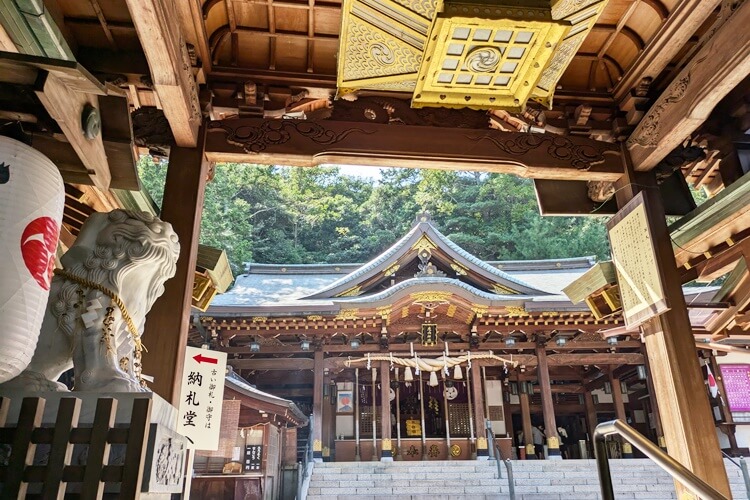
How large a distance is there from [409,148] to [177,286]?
241cm

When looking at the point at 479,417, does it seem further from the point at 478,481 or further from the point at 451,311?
the point at 451,311

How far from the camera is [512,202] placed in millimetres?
32500

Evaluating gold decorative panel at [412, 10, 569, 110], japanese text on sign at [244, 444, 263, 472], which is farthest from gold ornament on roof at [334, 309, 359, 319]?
gold decorative panel at [412, 10, 569, 110]

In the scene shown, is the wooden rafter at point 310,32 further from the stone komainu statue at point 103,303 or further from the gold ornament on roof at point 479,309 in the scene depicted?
the gold ornament on roof at point 479,309

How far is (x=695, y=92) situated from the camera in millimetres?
4211

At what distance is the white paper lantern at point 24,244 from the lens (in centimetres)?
193

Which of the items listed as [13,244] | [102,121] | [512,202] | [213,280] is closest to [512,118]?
[213,280]

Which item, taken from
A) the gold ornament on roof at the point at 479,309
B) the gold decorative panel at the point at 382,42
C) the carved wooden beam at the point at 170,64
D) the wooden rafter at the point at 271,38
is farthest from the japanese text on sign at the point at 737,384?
the carved wooden beam at the point at 170,64

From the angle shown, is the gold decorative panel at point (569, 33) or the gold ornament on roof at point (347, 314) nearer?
the gold decorative panel at point (569, 33)

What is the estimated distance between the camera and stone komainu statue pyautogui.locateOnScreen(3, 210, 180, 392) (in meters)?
2.21

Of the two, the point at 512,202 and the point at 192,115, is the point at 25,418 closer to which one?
the point at 192,115

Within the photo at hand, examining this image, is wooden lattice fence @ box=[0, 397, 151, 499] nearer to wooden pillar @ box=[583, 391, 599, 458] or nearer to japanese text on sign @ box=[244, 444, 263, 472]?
japanese text on sign @ box=[244, 444, 263, 472]

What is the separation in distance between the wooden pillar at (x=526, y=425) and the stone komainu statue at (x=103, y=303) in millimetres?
11454

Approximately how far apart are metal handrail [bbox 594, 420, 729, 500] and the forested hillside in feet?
84.5
